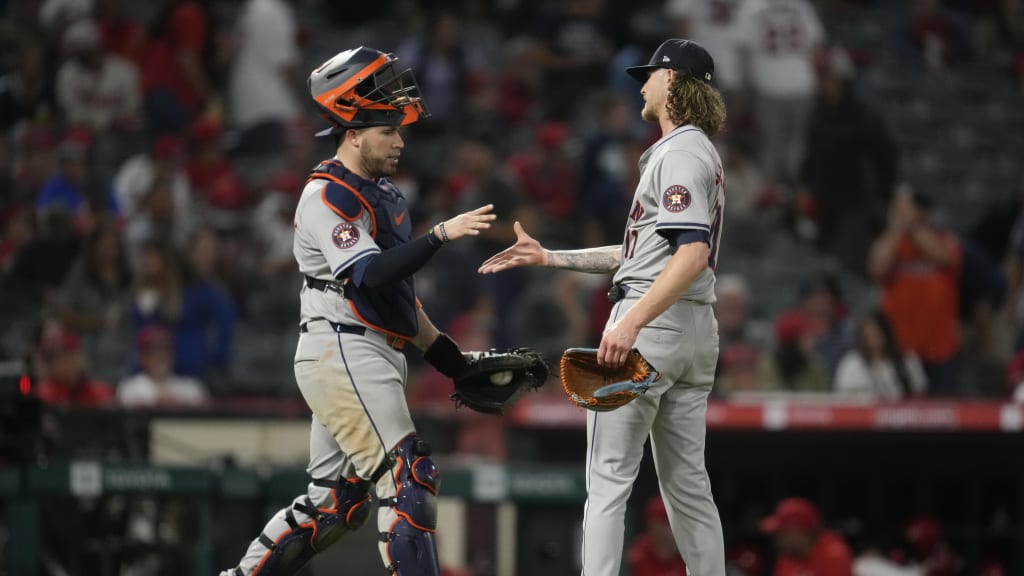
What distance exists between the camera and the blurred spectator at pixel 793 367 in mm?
8825

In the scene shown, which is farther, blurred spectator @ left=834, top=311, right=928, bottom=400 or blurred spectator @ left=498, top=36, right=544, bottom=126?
blurred spectator @ left=498, top=36, right=544, bottom=126

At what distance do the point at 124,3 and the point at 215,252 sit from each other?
3644 mm

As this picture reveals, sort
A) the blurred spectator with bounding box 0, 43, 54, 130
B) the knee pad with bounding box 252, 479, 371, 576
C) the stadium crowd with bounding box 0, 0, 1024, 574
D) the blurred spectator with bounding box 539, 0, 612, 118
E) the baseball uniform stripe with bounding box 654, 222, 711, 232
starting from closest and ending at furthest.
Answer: the baseball uniform stripe with bounding box 654, 222, 711, 232, the knee pad with bounding box 252, 479, 371, 576, the stadium crowd with bounding box 0, 0, 1024, 574, the blurred spectator with bounding box 0, 43, 54, 130, the blurred spectator with bounding box 539, 0, 612, 118

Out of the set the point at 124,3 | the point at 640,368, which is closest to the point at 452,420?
the point at 640,368

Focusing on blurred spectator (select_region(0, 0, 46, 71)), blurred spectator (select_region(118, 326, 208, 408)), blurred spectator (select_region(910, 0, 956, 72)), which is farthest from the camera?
blurred spectator (select_region(910, 0, 956, 72))

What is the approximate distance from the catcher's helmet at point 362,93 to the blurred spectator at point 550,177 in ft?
20.5

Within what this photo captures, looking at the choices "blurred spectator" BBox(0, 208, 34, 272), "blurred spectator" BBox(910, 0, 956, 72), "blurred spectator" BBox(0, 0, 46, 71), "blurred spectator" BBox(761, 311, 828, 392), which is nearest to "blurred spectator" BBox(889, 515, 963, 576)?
"blurred spectator" BBox(761, 311, 828, 392)

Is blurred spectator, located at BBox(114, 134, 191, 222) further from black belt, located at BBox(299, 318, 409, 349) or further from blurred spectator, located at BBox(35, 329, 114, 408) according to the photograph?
black belt, located at BBox(299, 318, 409, 349)

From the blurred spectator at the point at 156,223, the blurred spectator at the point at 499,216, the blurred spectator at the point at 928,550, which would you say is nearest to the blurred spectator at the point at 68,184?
the blurred spectator at the point at 156,223

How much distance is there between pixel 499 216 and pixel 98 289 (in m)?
2.69

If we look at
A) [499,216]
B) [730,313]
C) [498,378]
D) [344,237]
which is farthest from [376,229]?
[499,216]

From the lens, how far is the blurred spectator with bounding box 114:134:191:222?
35.2 feet

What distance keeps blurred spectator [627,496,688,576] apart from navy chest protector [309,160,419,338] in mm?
2583

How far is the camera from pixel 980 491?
7.54m
